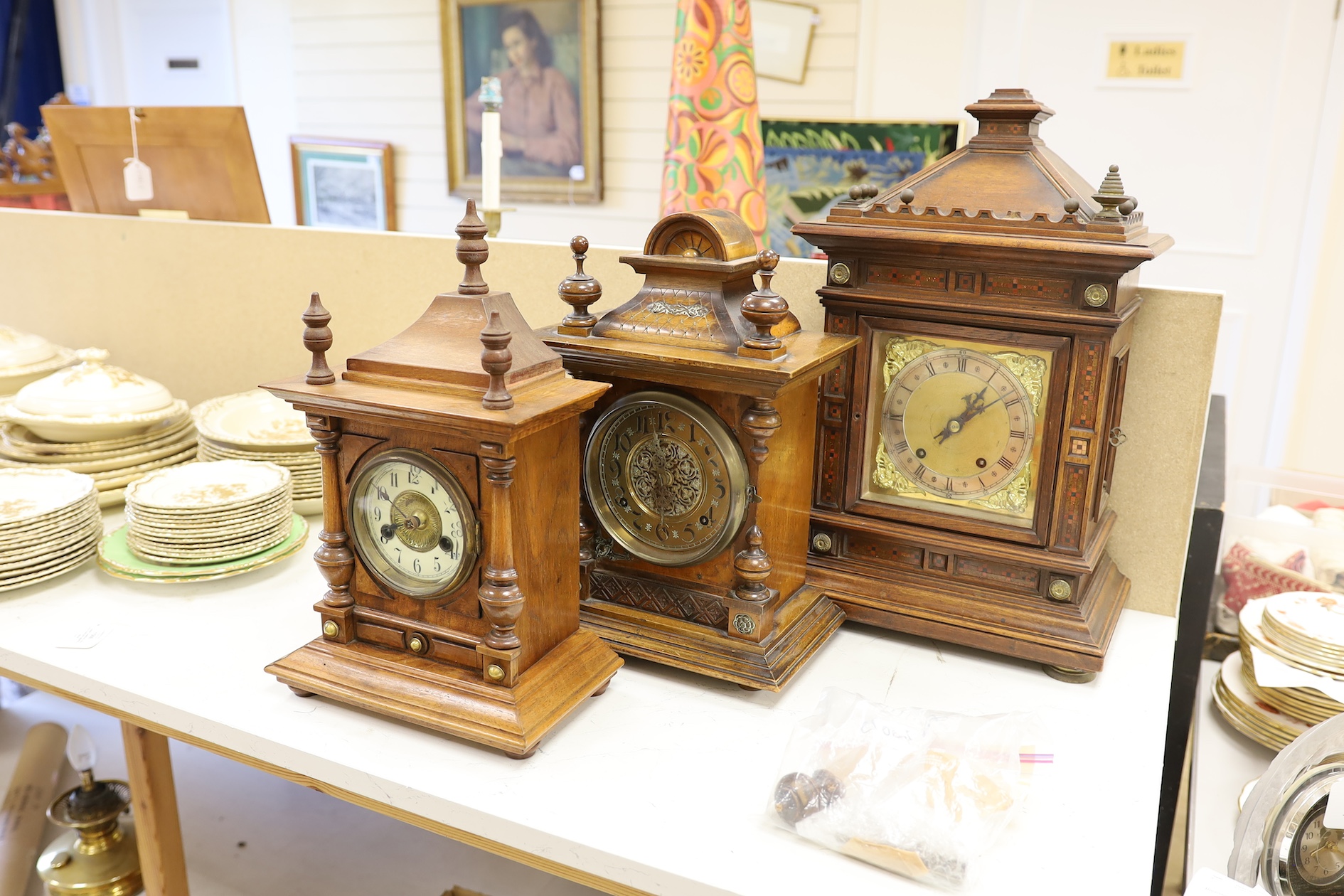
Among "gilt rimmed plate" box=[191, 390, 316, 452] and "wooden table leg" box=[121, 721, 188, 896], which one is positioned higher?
"gilt rimmed plate" box=[191, 390, 316, 452]

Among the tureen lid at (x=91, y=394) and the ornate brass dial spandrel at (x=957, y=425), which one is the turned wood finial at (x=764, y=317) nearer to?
the ornate brass dial spandrel at (x=957, y=425)

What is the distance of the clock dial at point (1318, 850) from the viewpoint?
3.14 feet

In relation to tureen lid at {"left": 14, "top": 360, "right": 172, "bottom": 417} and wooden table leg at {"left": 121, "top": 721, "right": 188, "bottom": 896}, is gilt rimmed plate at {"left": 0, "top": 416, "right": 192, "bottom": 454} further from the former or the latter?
wooden table leg at {"left": 121, "top": 721, "right": 188, "bottom": 896}

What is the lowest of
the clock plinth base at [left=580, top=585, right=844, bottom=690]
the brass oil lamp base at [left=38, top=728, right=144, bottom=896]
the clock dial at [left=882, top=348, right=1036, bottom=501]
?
the brass oil lamp base at [left=38, top=728, right=144, bottom=896]

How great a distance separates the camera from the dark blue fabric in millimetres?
5527

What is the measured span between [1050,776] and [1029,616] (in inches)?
10.8

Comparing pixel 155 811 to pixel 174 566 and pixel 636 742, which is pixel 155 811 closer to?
pixel 174 566

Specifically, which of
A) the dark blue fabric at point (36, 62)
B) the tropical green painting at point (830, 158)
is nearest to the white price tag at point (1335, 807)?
the tropical green painting at point (830, 158)

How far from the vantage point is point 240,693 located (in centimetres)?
128

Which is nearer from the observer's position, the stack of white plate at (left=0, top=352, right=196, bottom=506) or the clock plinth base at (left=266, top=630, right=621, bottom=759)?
the clock plinth base at (left=266, top=630, right=621, bottom=759)

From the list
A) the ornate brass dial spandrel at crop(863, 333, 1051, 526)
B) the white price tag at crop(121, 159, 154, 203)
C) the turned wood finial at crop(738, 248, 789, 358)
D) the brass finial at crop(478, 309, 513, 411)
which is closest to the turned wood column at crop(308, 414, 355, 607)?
the brass finial at crop(478, 309, 513, 411)

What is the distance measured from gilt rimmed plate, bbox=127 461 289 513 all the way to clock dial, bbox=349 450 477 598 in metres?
0.50

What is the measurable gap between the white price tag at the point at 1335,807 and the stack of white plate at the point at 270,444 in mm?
1551

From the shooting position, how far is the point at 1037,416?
133cm
